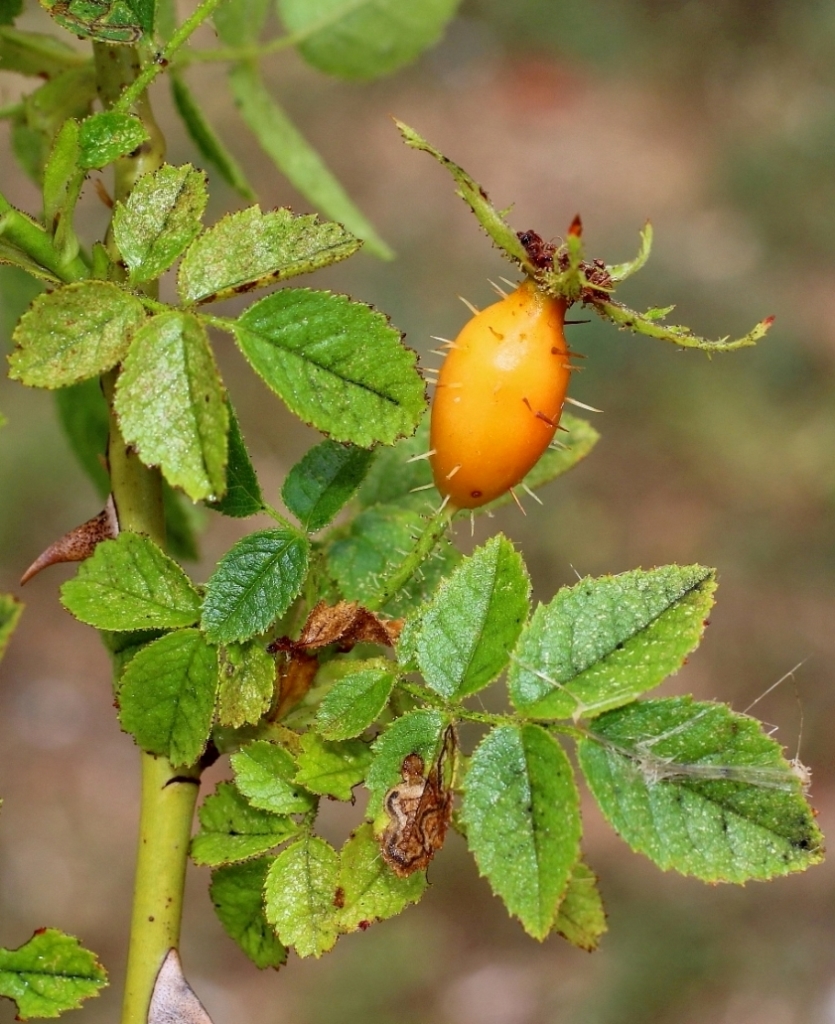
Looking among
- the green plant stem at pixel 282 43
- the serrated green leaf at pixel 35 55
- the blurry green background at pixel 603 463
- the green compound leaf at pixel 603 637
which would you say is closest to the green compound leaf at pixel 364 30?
the green plant stem at pixel 282 43

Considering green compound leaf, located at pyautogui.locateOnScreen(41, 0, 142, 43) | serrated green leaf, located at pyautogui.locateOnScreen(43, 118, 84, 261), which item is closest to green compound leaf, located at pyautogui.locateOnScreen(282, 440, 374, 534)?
serrated green leaf, located at pyautogui.locateOnScreen(43, 118, 84, 261)

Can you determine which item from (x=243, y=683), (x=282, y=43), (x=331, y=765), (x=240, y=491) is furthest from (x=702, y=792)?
(x=282, y=43)

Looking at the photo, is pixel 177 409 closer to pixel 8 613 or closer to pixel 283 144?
pixel 8 613

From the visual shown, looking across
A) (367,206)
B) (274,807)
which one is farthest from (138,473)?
(367,206)

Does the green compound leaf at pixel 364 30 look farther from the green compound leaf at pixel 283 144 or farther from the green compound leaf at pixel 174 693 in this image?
the green compound leaf at pixel 174 693

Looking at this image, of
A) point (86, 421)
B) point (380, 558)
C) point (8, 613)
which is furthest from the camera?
point (86, 421)

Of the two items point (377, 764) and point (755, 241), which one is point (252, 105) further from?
point (755, 241)

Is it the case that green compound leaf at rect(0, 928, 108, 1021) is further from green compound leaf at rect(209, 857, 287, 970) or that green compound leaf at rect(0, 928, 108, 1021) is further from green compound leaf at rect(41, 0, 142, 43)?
green compound leaf at rect(41, 0, 142, 43)
